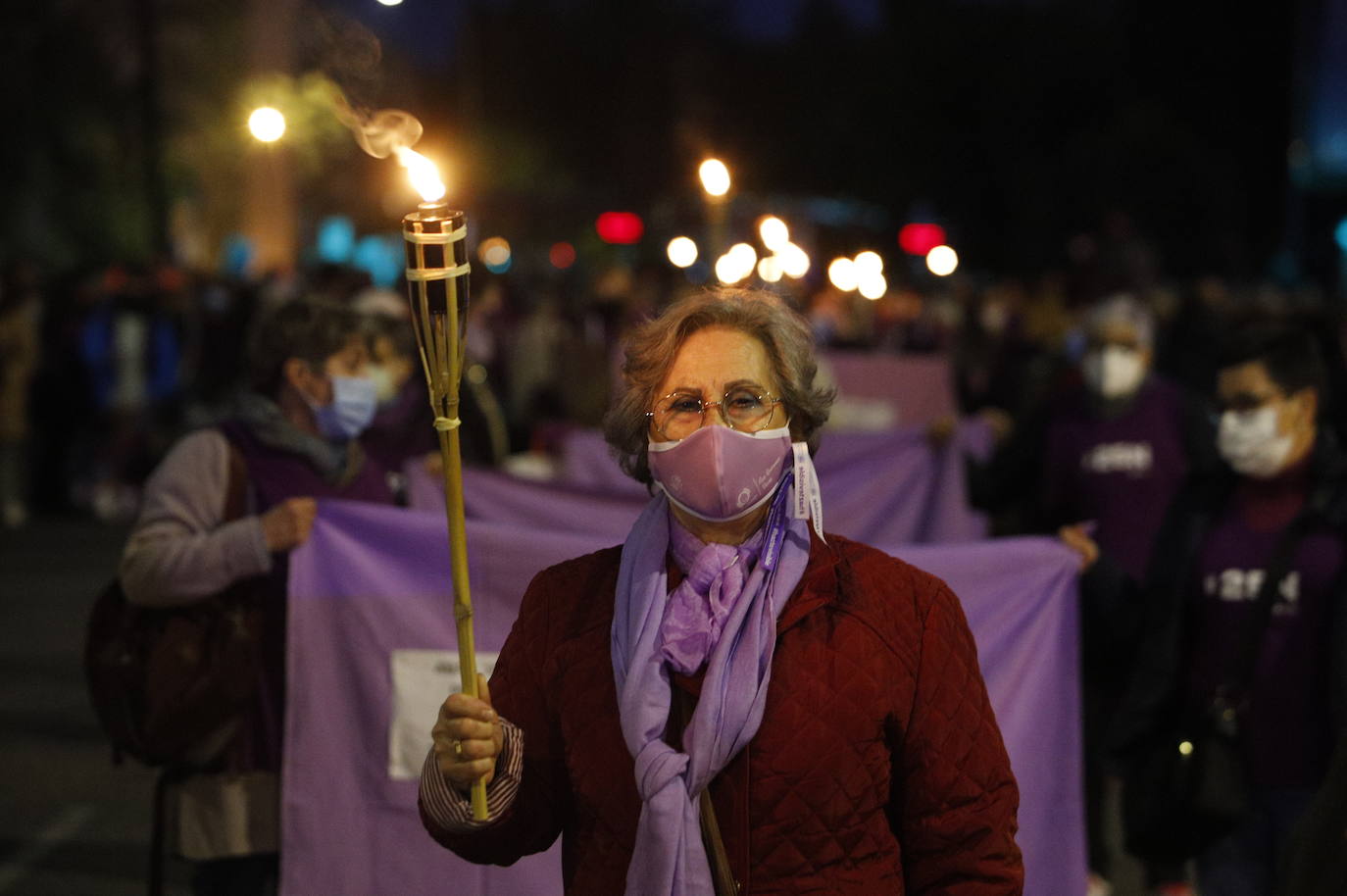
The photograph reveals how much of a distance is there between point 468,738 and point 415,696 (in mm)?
1992

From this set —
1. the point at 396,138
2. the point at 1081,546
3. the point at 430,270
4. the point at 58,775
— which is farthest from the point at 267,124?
the point at 58,775

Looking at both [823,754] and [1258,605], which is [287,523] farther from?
[1258,605]

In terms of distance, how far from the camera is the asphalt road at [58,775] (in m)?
6.56

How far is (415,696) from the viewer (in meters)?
4.69

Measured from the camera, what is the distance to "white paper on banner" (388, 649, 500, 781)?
15.2 ft

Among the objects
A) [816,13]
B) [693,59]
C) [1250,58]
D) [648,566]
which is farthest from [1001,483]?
[816,13]

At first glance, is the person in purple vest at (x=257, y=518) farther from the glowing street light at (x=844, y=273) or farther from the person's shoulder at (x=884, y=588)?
the glowing street light at (x=844, y=273)

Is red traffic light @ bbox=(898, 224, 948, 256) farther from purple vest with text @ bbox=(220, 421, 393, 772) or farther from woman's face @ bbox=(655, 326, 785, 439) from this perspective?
woman's face @ bbox=(655, 326, 785, 439)

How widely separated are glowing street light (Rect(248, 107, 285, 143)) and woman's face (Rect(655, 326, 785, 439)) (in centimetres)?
82

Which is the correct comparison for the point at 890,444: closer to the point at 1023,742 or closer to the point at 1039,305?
the point at 1023,742

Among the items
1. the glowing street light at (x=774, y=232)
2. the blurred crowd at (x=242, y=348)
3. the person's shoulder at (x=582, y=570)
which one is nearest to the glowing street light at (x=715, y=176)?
the glowing street light at (x=774, y=232)

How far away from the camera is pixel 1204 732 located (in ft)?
14.9

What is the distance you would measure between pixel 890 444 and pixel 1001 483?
739 mm

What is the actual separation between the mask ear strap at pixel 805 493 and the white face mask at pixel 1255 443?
2.16 meters
